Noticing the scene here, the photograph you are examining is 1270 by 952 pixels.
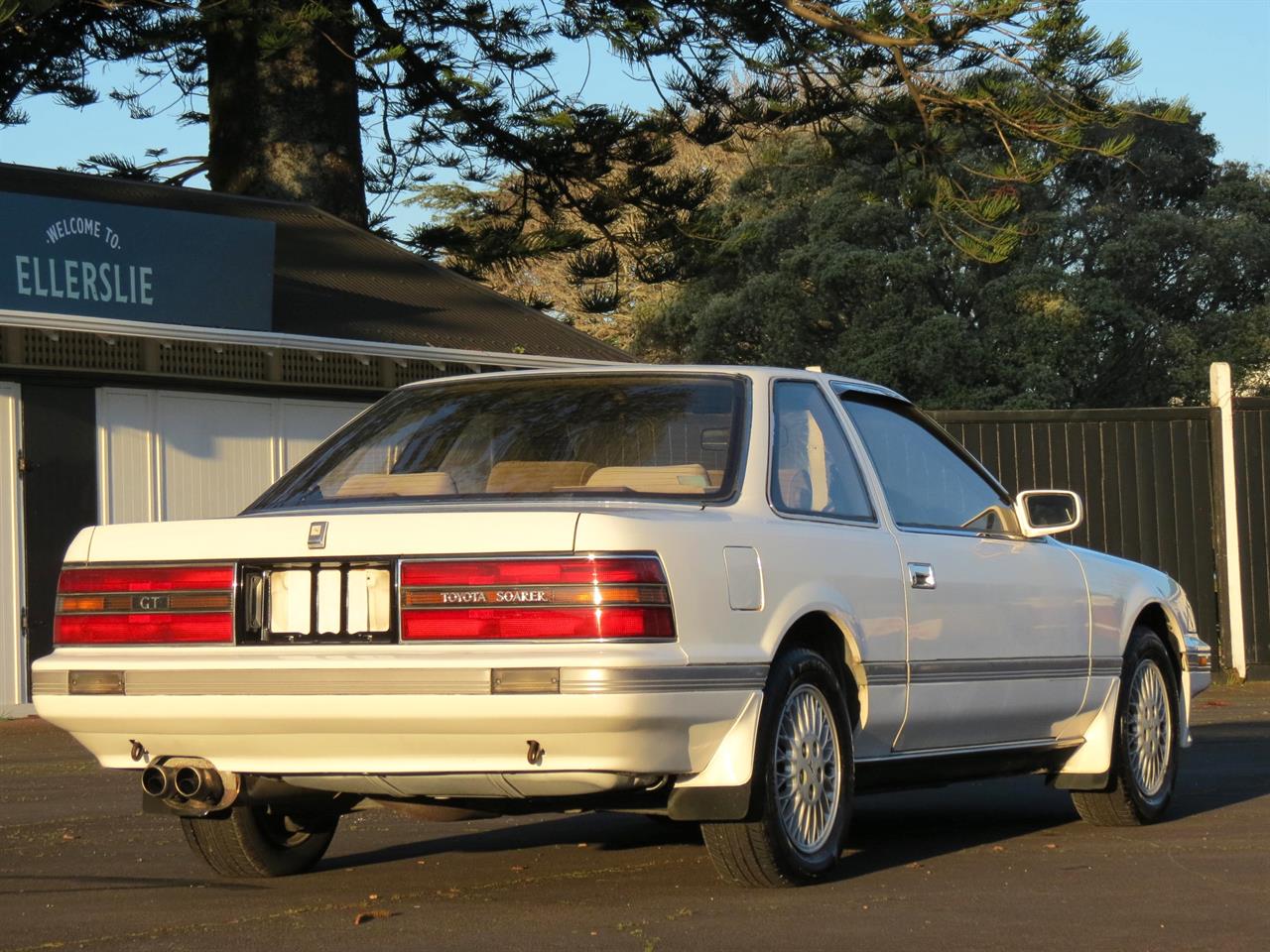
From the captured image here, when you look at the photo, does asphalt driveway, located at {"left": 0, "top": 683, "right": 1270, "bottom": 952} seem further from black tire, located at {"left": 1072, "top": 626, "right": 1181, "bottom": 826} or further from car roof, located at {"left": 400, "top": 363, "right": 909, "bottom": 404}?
car roof, located at {"left": 400, "top": 363, "right": 909, "bottom": 404}

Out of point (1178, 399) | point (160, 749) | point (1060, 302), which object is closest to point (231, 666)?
point (160, 749)

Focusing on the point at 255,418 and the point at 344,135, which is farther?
the point at 344,135

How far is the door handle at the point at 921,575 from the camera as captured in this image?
21.5 feet

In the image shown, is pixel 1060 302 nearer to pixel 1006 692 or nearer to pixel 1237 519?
pixel 1237 519

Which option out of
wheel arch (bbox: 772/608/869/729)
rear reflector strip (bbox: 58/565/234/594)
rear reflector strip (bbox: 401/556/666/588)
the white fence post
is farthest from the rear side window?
the white fence post

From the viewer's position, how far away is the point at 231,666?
5508 mm

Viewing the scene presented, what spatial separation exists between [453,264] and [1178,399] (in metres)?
21.8

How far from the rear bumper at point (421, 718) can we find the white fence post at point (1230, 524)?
10702 millimetres

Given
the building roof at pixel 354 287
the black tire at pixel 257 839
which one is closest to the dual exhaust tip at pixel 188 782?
the black tire at pixel 257 839

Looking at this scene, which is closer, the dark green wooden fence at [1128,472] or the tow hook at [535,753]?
the tow hook at [535,753]

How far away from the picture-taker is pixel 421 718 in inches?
208

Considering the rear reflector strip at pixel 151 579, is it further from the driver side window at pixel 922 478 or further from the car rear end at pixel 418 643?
the driver side window at pixel 922 478

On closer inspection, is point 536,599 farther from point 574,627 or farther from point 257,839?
point 257,839

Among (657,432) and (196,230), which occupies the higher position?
(196,230)
